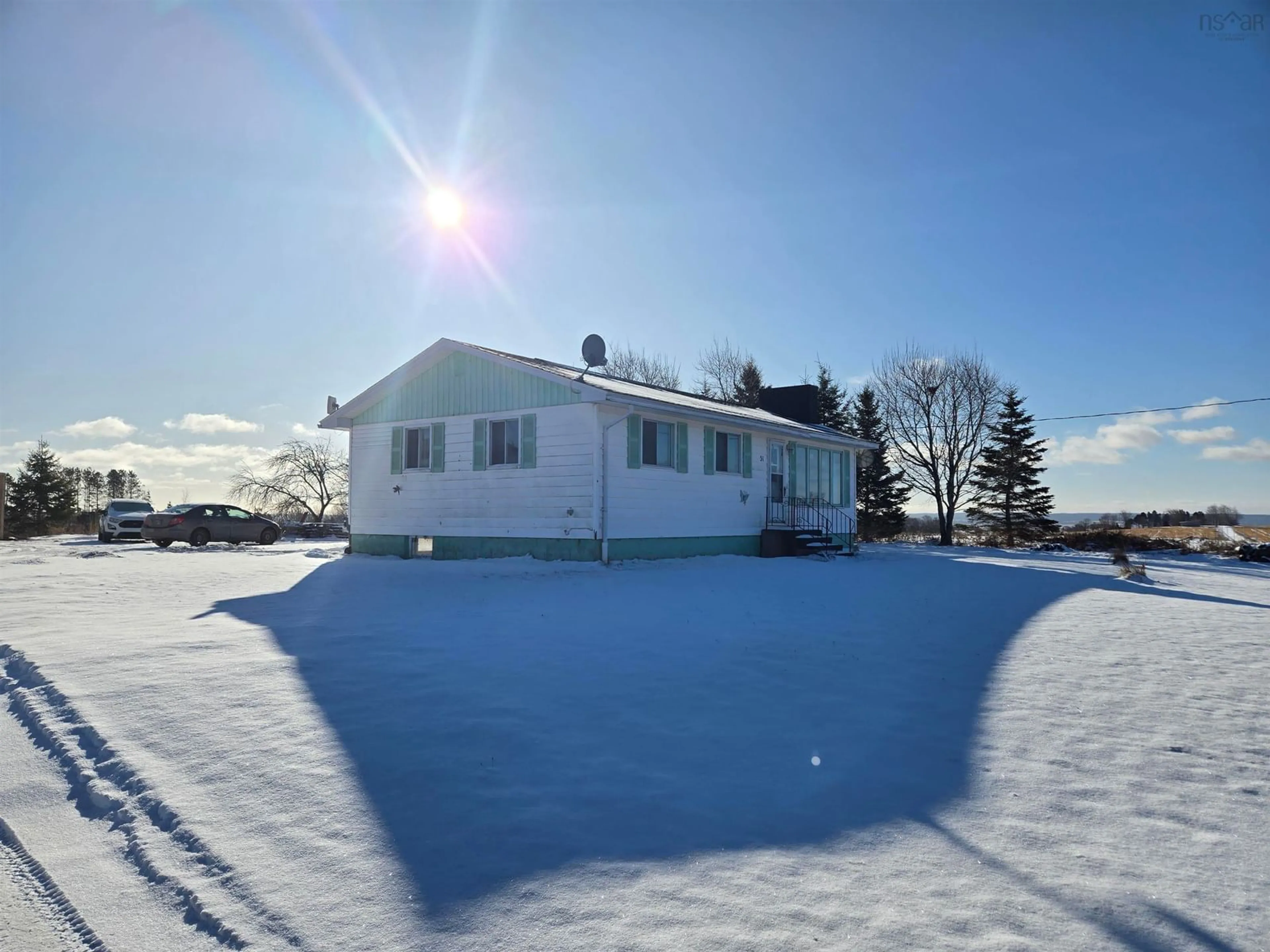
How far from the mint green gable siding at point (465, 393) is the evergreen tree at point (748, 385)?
2331 cm

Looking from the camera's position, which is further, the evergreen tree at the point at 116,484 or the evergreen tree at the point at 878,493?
the evergreen tree at the point at 116,484

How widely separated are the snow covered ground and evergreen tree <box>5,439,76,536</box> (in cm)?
4052

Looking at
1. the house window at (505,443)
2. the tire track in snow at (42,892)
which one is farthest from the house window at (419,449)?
the tire track in snow at (42,892)

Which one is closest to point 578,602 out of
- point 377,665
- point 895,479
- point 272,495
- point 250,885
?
point 377,665

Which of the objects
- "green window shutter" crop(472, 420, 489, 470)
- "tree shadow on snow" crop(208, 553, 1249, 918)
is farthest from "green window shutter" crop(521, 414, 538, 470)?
"tree shadow on snow" crop(208, 553, 1249, 918)

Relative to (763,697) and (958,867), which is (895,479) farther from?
(958,867)

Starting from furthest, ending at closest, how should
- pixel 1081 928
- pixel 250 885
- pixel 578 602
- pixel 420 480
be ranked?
pixel 420 480 → pixel 578 602 → pixel 250 885 → pixel 1081 928

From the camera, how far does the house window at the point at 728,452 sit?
17438 millimetres

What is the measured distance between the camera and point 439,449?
16734mm

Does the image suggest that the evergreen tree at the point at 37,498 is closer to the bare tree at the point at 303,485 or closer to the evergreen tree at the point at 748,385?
the bare tree at the point at 303,485

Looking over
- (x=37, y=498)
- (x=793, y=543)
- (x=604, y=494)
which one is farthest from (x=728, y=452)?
(x=37, y=498)

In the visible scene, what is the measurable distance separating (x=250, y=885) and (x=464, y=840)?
82 cm

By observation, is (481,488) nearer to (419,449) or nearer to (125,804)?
(419,449)

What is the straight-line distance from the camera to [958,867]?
10.2 ft
